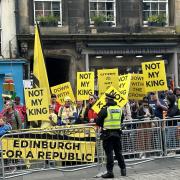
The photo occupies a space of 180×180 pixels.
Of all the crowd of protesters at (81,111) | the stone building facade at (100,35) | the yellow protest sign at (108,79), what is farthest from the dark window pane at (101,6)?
the yellow protest sign at (108,79)

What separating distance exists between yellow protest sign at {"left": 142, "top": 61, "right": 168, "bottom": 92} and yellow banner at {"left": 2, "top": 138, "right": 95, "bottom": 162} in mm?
3443

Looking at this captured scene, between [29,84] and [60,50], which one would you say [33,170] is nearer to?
[29,84]

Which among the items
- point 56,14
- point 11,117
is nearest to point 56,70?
point 56,14

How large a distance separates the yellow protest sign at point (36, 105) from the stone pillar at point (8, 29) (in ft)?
34.3

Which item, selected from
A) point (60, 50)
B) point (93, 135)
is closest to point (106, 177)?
point (93, 135)

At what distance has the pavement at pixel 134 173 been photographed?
10367mm

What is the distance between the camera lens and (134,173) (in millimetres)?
10836

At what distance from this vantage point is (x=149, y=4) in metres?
23.8

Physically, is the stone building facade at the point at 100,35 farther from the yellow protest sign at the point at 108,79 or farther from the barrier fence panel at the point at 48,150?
the barrier fence panel at the point at 48,150

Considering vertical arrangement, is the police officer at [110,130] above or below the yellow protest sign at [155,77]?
below

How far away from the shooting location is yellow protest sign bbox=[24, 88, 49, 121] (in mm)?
11672

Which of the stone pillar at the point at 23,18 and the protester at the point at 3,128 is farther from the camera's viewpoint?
the stone pillar at the point at 23,18

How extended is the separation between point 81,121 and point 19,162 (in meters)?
3.33

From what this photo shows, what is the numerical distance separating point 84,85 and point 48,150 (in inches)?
181
